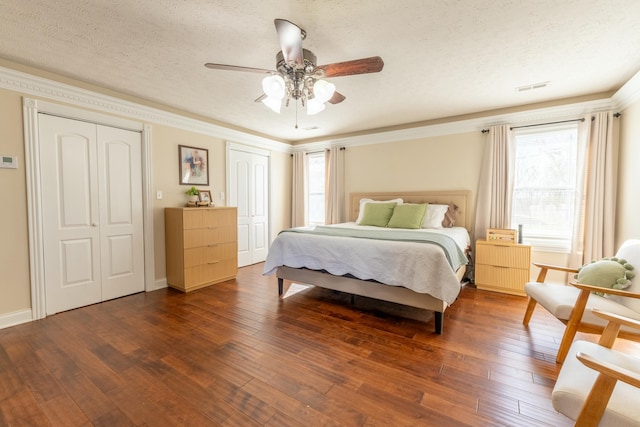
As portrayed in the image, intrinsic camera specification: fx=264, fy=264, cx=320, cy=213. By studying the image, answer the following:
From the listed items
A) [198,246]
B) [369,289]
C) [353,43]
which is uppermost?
[353,43]

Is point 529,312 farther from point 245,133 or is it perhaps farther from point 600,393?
point 245,133

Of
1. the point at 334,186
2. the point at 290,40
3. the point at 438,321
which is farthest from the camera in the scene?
the point at 334,186

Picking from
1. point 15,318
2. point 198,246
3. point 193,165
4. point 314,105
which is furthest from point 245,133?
point 15,318

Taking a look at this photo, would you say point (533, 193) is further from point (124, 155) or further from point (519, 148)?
point (124, 155)

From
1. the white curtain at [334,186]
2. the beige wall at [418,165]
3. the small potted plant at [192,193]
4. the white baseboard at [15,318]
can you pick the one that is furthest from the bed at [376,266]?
the white baseboard at [15,318]

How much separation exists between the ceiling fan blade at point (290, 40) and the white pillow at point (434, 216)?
9.18 ft

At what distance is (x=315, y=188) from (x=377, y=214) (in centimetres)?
192

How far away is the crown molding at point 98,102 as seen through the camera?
245 centimetres

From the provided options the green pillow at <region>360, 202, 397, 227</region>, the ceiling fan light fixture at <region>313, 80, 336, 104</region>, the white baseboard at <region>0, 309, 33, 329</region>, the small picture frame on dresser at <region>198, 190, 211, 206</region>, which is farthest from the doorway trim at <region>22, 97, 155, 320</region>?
the green pillow at <region>360, 202, 397, 227</region>

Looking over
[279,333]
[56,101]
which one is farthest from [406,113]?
[56,101]

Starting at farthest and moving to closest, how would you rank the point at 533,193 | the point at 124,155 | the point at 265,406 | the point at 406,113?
the point at 406,113
the point at 533,193
the point at 124,155
the point at 265,406

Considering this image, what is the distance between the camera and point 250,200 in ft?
15.9

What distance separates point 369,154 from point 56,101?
4157 millimetres

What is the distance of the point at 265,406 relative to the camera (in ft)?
4.91
